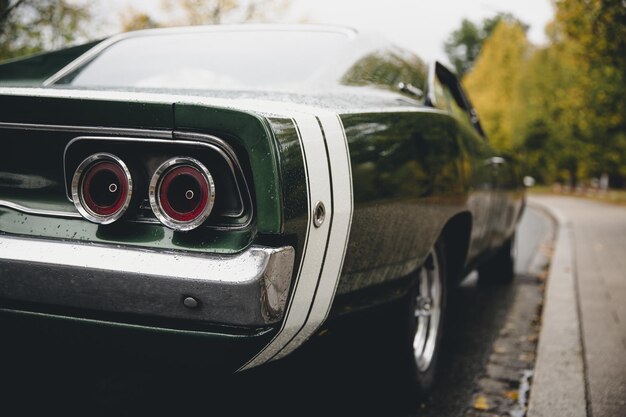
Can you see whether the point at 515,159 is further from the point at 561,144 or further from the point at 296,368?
the point at 561,144

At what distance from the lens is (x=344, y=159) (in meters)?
2.02

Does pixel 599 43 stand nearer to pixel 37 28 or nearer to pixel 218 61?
pixel 218 61

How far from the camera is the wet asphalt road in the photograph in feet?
8.38

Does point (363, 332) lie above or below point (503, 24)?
below

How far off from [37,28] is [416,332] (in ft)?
34.8

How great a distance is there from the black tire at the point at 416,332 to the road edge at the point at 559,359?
19.1 inches

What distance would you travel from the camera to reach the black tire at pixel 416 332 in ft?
8.81

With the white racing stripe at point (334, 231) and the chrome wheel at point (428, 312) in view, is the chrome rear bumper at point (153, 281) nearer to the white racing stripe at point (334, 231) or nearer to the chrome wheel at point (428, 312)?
the white racing stripe at point (334, 231)

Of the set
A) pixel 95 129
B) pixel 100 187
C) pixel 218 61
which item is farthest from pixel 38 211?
pixel 218 61

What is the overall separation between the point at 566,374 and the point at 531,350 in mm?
652

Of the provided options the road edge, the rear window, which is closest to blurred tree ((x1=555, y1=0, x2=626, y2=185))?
the road edge

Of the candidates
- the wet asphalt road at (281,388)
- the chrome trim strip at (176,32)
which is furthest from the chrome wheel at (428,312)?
the chrome trim strip at (176,32)

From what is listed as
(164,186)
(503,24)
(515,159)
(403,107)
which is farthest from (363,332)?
(503,24)

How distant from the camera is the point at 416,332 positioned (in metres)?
3.11
